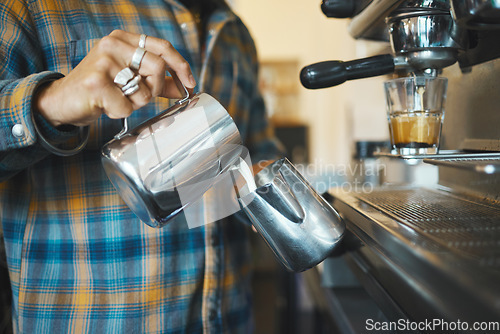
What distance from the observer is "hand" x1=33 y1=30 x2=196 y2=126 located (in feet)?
1.36

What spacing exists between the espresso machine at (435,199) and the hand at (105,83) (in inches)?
7.5

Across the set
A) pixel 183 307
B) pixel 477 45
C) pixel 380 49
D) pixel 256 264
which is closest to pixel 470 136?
pixel 477 45

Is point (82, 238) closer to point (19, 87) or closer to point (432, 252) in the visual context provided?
point (19, 87)

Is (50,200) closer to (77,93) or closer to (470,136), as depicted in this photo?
(77,93)

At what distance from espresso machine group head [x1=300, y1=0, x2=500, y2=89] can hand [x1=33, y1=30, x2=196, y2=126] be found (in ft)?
0.62

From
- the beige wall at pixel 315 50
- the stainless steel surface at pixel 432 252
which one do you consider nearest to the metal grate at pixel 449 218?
the stainless steel surface at pixel 432 252

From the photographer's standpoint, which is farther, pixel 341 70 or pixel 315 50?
pixel 315 50

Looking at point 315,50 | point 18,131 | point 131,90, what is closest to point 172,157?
point 131,90

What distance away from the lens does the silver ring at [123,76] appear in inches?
16.7

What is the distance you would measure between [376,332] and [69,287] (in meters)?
0.46

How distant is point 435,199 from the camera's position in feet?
1.86

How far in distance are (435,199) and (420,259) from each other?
28 centimetres

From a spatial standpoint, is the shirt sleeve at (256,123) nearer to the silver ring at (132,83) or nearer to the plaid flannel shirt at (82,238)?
the plaid flannel shirt at (82,238)

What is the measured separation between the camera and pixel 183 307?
67 centimetres
